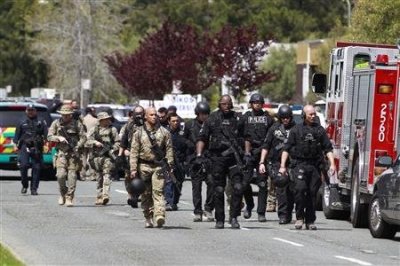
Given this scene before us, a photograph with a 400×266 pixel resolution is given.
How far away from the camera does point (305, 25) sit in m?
106

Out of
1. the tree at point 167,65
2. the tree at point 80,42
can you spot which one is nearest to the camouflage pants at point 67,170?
the tree at point 167,65

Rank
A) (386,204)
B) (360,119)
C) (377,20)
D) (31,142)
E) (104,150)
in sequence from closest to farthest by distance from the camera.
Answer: (386,204)
(360,119)
(104,150)
(31,142)
(377,20)

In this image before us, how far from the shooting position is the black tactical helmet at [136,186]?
70.4 feet

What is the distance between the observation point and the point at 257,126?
24406 millimetres

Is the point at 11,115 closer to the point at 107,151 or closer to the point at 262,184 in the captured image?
the point at 107,151

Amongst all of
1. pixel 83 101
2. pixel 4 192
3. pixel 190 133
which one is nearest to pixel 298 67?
pixel 83 101

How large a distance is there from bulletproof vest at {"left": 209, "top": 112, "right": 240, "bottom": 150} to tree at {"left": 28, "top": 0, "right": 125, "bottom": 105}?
63253 mm

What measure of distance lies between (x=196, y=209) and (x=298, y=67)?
64327 millimetres

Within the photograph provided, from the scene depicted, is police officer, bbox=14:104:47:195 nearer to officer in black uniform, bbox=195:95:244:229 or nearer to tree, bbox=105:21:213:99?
officer in black uniform, bbox=195:95:244:229

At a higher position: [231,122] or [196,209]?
[231,122]

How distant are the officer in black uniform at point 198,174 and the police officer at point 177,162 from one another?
53 cm

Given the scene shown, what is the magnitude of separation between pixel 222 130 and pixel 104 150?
20.5 feet

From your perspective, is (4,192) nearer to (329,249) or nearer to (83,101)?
(329,249)

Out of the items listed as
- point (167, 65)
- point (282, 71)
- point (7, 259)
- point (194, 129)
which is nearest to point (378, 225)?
point (194, 129)
